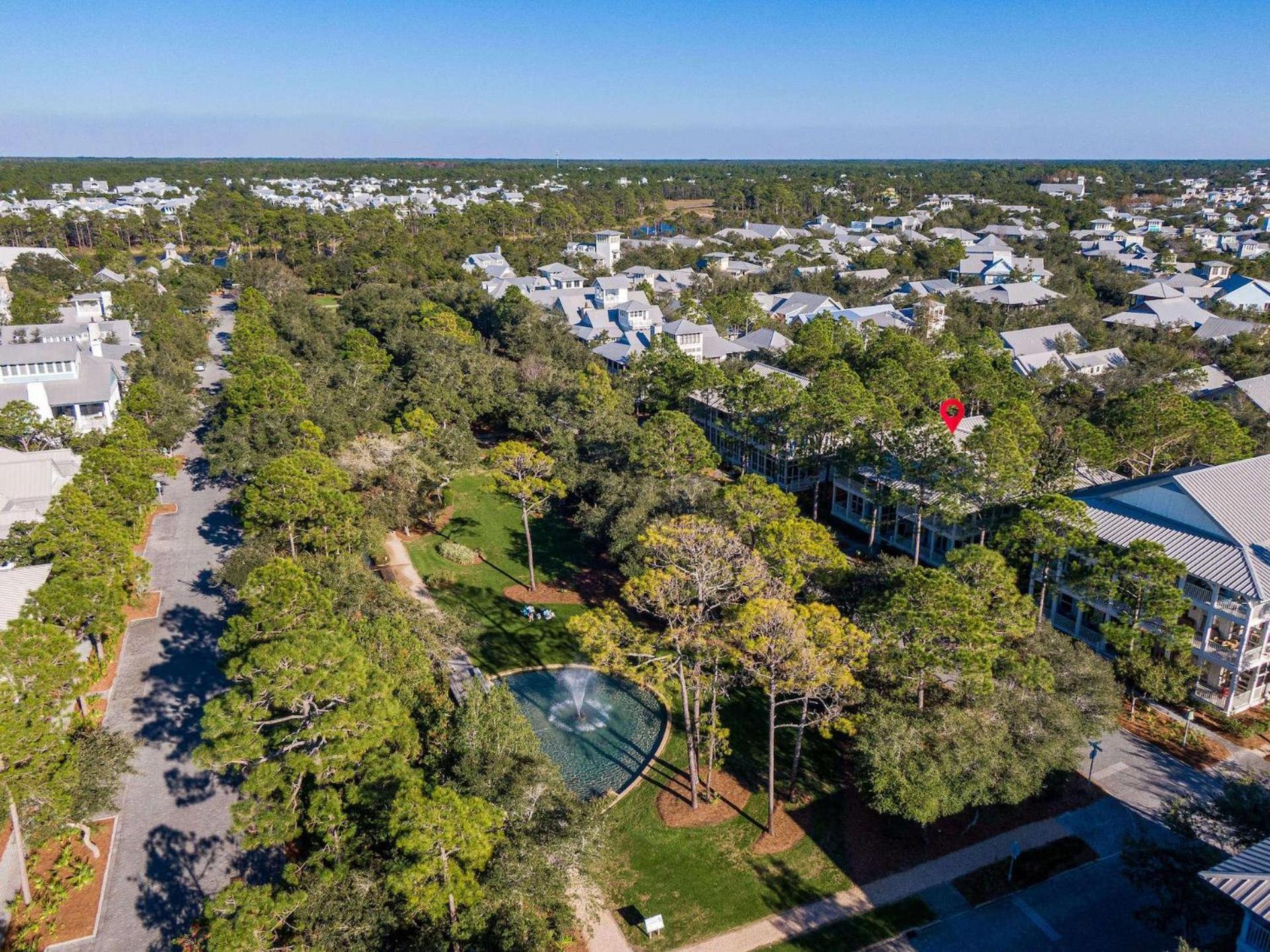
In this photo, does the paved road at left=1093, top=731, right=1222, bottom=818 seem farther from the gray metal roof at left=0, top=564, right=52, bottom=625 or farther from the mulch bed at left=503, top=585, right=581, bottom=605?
the gray metal roof at left=0, top=564, right=52, bottom=625

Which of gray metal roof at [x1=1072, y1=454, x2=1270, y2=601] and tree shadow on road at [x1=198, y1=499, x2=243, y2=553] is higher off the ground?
gray metal roof at [x1=1072, y1=454, x2=1270, y2=601]

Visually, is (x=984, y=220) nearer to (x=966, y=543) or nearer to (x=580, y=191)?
(x=580, y=191)

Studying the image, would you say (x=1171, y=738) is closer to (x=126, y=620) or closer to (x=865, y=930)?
(x=865, y=930)

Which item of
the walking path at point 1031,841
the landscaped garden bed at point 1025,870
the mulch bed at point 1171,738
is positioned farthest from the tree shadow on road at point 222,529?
the mulch bed at point 1171,738

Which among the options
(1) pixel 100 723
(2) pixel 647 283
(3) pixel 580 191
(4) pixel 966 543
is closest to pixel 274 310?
(2) pixel 647 283

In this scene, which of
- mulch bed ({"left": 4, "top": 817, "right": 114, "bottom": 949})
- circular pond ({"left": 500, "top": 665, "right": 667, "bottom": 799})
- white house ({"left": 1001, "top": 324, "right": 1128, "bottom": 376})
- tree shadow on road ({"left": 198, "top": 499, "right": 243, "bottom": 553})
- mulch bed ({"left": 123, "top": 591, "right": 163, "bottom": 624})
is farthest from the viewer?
white house ({"left": 1001, "top": 324, "right": 1128, "bottom": 376})

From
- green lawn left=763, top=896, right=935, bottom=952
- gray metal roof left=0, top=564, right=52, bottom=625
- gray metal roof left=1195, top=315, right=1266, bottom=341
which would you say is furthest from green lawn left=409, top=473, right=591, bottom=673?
gray metal roof left=1195, top=315, right=1266, bottom=341

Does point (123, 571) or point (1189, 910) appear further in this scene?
point (123, 571)
